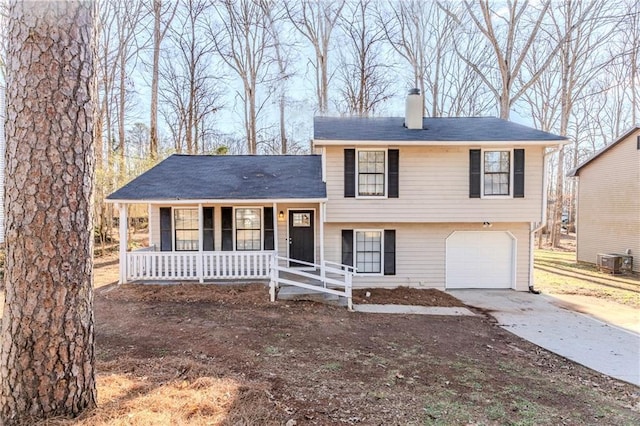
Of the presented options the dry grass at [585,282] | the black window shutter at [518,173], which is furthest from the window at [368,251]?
the dry grass at [585,282]

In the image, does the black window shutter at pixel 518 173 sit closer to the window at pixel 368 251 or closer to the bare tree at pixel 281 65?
the window at pixel 368 251

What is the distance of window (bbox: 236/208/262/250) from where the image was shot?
400 inches

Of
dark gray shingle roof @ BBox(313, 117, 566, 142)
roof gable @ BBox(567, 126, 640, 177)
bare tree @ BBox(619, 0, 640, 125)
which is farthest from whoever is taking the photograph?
bare tree @ BBox(619, 0, 640, 125)

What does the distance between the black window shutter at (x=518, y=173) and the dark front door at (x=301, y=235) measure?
576 cm

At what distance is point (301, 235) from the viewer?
33.5 feet

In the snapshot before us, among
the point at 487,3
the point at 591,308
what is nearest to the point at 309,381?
the point at 591,308

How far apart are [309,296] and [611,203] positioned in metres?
13.9

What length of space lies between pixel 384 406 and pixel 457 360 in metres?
2.14

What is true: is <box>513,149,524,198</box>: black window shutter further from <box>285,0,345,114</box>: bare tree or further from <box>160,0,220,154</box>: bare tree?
<box>160,0,220,154</box>: bare tree

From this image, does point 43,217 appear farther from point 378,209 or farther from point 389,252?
point 389,252

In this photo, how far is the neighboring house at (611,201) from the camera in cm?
1303

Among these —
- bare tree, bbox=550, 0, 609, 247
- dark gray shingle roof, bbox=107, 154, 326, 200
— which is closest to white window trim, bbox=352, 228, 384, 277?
dark gray shingle roof, bbox=107, 154, 326, 200

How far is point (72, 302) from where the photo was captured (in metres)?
2.45

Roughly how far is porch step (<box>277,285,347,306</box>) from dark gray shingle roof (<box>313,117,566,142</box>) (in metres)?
3.96
